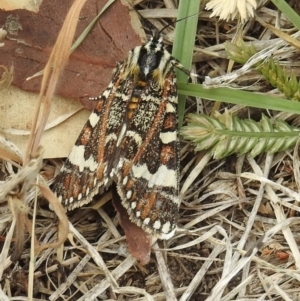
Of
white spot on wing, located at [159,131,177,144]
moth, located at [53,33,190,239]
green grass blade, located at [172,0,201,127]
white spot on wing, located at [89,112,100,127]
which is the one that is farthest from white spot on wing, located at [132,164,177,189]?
green grass blade, located at [172,0,201,127]

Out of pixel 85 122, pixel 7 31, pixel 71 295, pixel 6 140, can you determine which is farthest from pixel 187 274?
pixel 7 31

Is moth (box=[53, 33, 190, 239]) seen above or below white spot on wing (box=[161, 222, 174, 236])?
above

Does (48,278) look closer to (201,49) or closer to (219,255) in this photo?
(219,255)

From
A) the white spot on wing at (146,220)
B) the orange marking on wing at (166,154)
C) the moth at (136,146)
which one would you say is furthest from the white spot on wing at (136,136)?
the white spot on wing at (146,220)

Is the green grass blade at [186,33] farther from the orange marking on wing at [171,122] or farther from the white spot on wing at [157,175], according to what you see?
the white spot on wing at [157,175]

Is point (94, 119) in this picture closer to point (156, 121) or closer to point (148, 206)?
point (156, 121)

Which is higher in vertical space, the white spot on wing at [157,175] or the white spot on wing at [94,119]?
the white spot on wing at [94,119]

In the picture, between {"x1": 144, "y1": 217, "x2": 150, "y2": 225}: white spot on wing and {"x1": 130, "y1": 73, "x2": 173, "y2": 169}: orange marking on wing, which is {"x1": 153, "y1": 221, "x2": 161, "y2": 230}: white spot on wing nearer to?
{"x1": 144, "y1": 217, "x2": 150, "y2": 225}: white spot on wing

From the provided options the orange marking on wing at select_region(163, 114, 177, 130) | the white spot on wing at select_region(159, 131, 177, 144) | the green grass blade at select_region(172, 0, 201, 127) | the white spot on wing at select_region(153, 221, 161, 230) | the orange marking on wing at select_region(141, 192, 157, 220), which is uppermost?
the green grass blade at select_region(172, 0, 201, 127)
